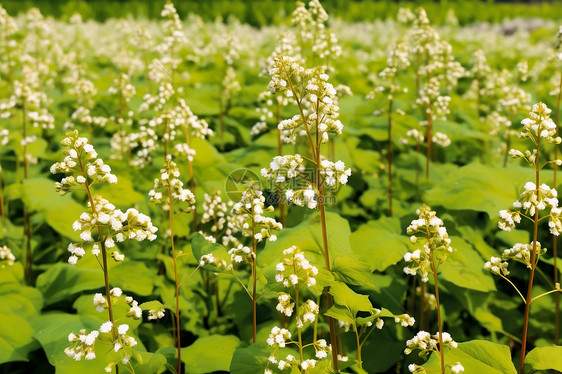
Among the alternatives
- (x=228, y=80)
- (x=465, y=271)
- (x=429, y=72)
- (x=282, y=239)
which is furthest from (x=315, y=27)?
(x=465, y=271)

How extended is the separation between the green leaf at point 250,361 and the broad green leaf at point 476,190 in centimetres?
194

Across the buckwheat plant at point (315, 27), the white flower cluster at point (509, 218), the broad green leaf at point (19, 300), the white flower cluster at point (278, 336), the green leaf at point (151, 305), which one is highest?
the buckwheat plant at point (315, 27)

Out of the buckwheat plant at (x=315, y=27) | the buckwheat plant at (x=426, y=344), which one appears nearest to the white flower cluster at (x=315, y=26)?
the buckwheat plant at (x=315, y=27)

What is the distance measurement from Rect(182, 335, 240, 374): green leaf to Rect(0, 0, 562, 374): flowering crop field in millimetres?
12

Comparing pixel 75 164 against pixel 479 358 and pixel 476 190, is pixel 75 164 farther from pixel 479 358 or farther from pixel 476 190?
pixel 476 190

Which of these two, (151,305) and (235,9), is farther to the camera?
(235,9)

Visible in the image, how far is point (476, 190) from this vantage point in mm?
3889

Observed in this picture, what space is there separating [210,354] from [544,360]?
1797mm

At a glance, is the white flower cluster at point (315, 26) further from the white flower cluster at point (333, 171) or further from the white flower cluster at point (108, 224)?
the white flower cluster at point (108, 224)

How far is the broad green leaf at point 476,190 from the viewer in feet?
12.4

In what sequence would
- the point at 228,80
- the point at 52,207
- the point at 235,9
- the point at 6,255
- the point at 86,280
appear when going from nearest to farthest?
the point at 86,280
the point at 6,255
the point at 52,207
the point at 228,80
the point at 235,9

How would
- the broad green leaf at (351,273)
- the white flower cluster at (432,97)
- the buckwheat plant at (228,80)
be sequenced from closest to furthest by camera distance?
1. the broad green leaf at (351,273)
2. the white flower cluster at (432,97)
3. the buckwheat plant at (228,80)

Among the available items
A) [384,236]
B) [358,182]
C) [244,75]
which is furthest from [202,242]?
[244,75]

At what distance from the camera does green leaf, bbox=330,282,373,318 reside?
2648mm
